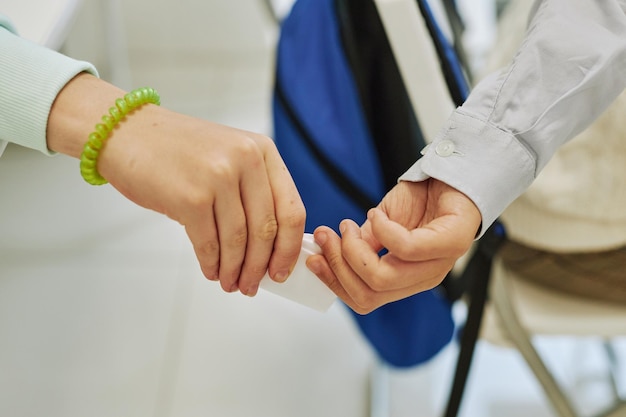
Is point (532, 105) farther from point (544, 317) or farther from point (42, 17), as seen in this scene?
point (42, 17)

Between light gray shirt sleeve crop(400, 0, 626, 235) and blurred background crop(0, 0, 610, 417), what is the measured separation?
69 centimetres

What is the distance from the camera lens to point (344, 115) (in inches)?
31.2

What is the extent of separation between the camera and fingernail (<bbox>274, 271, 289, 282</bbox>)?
536mm

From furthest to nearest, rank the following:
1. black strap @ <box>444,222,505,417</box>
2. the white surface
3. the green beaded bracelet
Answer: black strap @ <box>444,222,505,417</box> < the white surface < the green beaded bracelet

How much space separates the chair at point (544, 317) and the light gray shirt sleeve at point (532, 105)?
0.27 metres

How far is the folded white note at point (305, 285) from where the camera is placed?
1.80ft

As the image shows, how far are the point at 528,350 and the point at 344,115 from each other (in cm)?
39

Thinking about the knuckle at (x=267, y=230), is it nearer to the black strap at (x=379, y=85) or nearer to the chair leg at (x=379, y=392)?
the black strap at (x=379, y=85)

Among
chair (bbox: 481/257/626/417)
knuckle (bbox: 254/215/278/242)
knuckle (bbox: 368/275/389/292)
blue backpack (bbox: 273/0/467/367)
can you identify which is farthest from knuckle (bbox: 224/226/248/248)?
chair (bbox: 481/257/626/417)

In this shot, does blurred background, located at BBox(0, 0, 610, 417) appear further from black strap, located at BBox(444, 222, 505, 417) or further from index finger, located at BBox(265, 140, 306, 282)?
index finger, located at BBox(265, 140, 306, 282)

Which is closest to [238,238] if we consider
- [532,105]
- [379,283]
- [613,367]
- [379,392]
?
[379,283]

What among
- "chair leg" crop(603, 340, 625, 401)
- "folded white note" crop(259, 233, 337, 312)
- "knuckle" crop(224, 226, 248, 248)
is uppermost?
"knuckle" crop(224, 226, 248, 248)

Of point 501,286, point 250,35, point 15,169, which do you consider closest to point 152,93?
point 501,286

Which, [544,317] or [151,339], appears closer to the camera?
[544,317]
